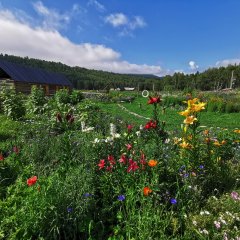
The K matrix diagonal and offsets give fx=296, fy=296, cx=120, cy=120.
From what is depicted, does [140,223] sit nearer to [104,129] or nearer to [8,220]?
[8,220]

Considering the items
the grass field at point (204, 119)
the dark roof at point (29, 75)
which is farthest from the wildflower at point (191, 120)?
the dark roof at point (29, 75)

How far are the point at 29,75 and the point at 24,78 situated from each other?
1819 mm

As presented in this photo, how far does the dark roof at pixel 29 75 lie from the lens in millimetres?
26719

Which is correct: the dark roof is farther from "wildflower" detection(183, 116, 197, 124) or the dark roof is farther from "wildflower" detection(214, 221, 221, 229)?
"wildflower" detection(214, 221, 221, 229)

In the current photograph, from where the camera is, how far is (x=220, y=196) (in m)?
4.00

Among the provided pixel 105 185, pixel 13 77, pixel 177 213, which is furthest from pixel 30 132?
pixel 13 77

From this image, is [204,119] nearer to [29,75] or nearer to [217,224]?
[217,224]

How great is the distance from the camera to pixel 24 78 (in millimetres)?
28062

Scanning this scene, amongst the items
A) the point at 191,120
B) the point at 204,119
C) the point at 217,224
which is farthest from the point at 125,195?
the point at 204,119

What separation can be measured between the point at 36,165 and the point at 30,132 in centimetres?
294

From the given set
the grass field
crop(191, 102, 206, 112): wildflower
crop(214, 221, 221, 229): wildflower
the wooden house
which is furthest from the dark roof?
crop(214, 221, 221, 229): wildflower

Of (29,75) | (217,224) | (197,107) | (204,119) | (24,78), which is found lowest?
(204,119)

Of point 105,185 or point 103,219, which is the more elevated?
point 105,185

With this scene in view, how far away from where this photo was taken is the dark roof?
26.7m
